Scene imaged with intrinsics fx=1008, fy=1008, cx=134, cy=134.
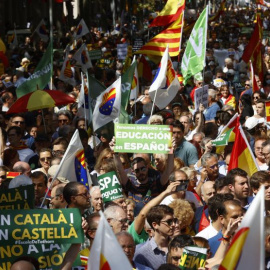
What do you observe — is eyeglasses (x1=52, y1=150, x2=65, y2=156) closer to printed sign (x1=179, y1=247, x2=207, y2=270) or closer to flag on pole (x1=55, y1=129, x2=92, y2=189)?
flag on pole (x1=55, y1=129, x2=92, y2=189)

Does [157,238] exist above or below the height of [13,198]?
below

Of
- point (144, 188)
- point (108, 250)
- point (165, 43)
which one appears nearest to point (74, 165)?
point (144, 188)

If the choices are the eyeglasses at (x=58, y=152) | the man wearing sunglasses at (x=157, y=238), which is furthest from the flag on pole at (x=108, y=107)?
the man wearing sunglasses at (x=157, y=238)

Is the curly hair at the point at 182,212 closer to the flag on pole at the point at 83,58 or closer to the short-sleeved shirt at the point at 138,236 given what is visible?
the short-sleeved shirt at the point at 138,236

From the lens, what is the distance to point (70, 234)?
7.04 meters

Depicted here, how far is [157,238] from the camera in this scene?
7918 mm

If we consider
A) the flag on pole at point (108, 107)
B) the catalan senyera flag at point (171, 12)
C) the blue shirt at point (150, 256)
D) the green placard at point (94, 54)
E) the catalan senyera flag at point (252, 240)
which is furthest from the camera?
the green placard at point (94, 54)

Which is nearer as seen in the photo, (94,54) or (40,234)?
(40,234)

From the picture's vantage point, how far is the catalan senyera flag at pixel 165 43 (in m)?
18.0

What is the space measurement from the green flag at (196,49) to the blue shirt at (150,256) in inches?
343

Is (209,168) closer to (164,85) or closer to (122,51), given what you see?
(164,85)

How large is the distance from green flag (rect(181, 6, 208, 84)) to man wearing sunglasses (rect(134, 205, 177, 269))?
335 inches

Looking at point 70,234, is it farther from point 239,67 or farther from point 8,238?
point 239,67

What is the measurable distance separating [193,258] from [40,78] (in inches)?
384
